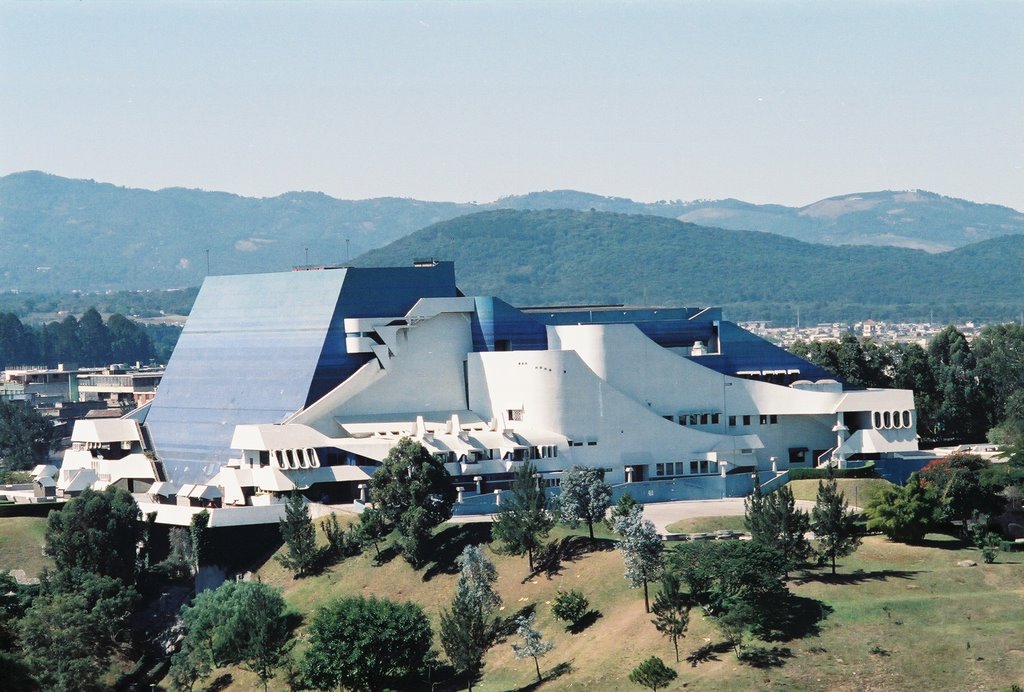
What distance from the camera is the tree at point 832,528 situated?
69.9 m

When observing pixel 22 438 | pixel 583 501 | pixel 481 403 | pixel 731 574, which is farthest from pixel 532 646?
pixel 22 438

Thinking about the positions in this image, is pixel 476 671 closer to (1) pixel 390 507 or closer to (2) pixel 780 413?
(1) pixel 390 507

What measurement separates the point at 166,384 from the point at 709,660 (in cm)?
5148

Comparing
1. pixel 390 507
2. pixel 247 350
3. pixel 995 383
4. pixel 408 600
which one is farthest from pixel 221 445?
pixel 995 383

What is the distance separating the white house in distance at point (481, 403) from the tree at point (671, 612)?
21.6 meters

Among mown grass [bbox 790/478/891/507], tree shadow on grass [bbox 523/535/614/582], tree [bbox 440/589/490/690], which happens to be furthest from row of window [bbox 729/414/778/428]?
tree [bbox 440/589/490/690]

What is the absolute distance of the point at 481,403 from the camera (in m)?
94.9

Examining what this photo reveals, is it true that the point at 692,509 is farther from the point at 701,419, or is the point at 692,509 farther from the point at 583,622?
the point at 583,622

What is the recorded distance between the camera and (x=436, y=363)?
316 feet

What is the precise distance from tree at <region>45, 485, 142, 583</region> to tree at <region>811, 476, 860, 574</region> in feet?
111

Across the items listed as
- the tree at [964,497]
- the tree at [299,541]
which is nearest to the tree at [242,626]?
the tree at [299,541]

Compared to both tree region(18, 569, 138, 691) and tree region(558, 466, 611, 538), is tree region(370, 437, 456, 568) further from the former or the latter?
tree region(18, 569, 138, 691)

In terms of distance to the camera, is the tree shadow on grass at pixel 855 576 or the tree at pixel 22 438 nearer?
the tree shadow on grass at pixel 855 576

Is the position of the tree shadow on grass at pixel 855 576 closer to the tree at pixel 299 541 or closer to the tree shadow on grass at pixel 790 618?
the tree shadow on grass at pixel 790 618
